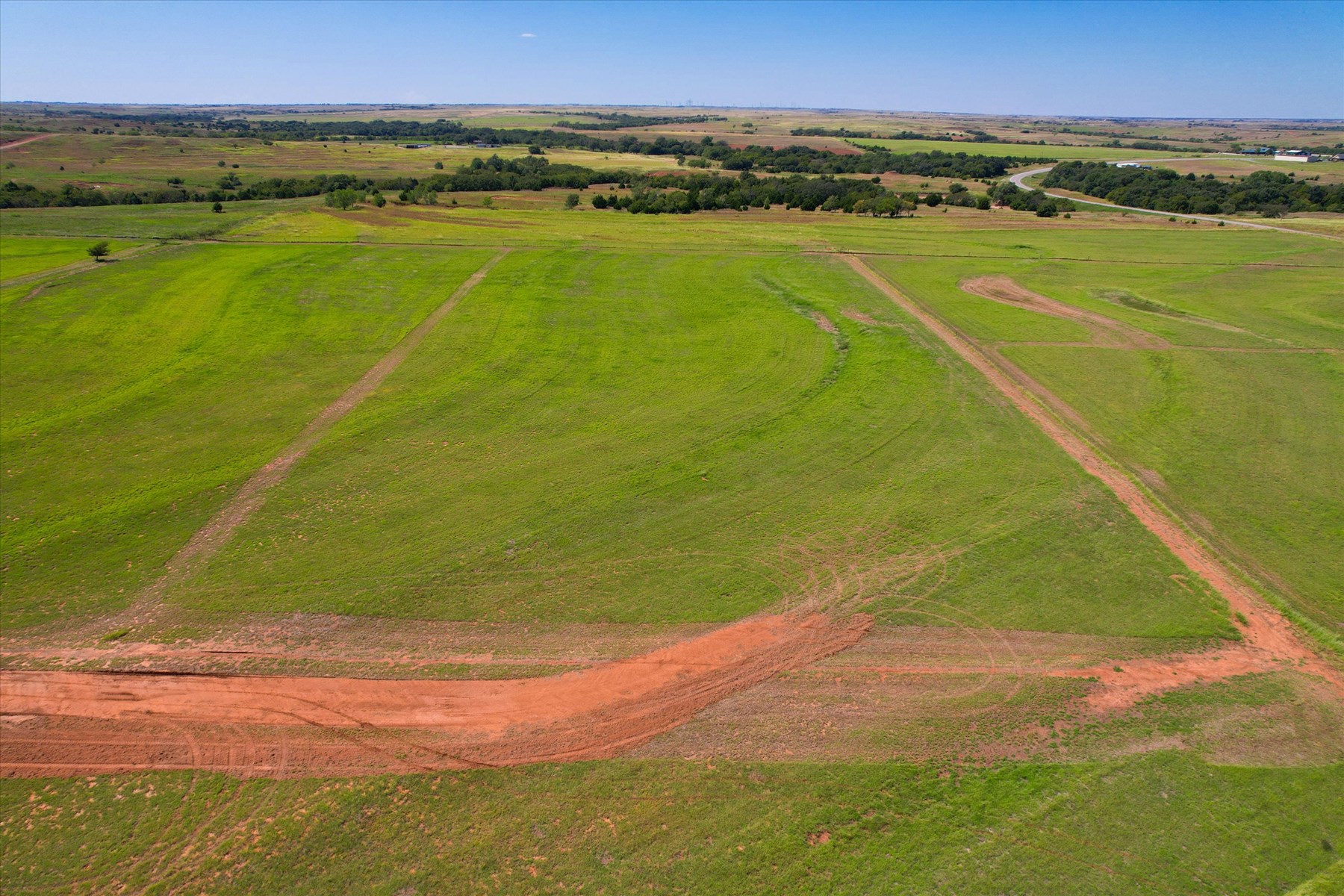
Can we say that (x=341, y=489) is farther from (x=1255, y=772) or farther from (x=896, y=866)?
(x=1255, y=772)

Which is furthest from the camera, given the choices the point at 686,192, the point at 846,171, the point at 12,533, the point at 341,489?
the point at 846,171

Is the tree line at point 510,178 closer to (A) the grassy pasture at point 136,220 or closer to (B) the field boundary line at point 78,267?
(A) the grassy pasture at point 136,220

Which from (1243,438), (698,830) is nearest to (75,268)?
(698,830)

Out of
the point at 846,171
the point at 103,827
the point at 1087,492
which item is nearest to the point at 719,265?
the point at 1087,492

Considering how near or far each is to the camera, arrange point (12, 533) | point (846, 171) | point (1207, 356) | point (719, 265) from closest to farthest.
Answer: point (12, 533)
point (1207, 356)
point (719, 265)
point (846, 171)

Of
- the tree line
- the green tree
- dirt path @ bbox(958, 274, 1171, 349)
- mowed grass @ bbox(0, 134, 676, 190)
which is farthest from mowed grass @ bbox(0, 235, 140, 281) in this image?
dirt path @ bbox(958, 274, 1171, 349)

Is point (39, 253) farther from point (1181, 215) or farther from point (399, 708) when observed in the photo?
point (1181, 215)

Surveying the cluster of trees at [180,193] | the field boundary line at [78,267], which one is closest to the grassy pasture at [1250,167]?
the cluster of trees at [180,193]
